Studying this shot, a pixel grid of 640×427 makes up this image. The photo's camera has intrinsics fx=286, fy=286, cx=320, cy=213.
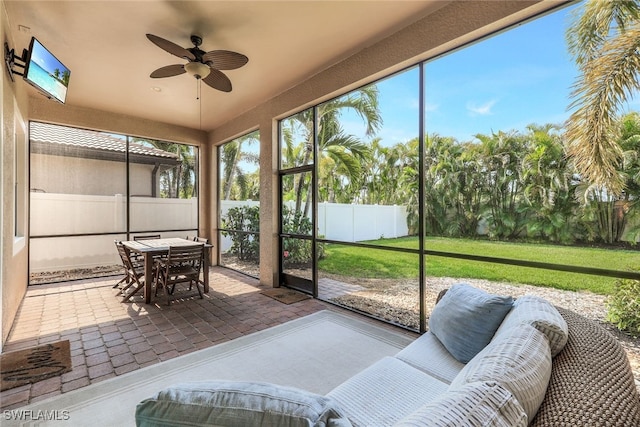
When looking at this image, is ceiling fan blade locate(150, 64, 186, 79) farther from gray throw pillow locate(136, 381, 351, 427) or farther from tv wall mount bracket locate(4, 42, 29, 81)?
gray throw pillow locate(136, 381, 351, 427)

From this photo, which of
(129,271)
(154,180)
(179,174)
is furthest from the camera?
(179,174)

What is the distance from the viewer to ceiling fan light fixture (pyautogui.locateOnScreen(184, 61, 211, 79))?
3.05m

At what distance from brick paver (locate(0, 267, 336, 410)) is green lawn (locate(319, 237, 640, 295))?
81 cm

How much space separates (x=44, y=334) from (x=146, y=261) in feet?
4.05

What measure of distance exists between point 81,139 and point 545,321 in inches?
281

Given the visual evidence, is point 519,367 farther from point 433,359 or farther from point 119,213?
point 119,213

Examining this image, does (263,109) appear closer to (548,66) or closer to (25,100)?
(25,100)

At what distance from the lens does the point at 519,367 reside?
0.91 metres

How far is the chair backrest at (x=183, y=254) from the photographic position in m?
3.98

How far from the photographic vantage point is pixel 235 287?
4.92m

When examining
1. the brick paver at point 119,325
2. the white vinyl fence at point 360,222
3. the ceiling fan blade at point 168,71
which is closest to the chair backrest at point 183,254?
the brick paver at point 119,325

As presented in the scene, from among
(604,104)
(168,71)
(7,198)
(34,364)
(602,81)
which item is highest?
(168,71)

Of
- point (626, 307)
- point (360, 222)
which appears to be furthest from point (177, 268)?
point (626, 307)

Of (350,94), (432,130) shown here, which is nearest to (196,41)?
(350,94)
